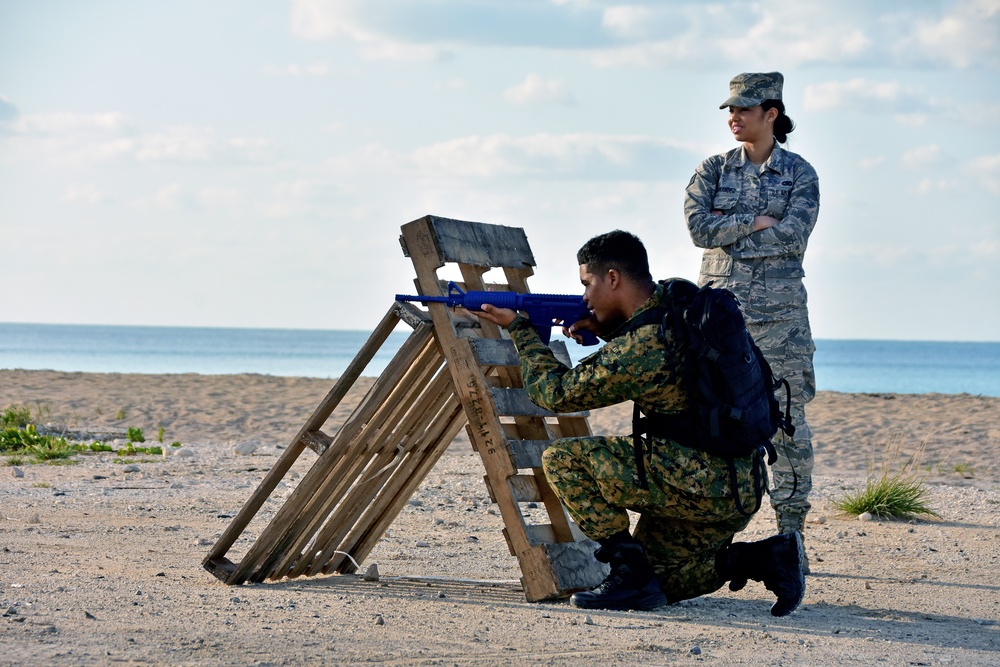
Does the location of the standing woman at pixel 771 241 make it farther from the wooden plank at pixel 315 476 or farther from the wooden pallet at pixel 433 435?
the wooden plank at pixel 315 476

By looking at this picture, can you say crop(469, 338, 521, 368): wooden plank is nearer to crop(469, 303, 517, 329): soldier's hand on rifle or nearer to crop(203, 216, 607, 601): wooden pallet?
crop(203, 216, 607, 601): wooden pallet

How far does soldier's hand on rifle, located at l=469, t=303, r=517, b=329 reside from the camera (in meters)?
4.62

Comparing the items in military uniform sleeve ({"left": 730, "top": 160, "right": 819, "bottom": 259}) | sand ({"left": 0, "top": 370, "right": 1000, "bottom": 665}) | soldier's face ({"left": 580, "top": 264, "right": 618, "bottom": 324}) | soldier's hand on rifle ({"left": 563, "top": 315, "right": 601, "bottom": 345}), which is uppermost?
military uniform sleeve ({"left": 730, "top": 160, "right": 819, "bottom": 259})

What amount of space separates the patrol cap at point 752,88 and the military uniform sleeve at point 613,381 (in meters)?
1.83

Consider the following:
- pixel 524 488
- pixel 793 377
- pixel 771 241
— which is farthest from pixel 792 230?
pixel 524 488

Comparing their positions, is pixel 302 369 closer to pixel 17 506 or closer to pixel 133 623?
pixel 17 506

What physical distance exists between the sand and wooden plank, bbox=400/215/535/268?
1477mm

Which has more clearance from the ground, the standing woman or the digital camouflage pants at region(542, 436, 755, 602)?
the standing woman

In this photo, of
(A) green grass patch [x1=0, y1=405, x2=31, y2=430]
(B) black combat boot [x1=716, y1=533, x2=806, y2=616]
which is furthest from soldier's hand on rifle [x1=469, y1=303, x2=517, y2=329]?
(A) green grass patch [x1=0, y1=405, x2=31, y2=430]

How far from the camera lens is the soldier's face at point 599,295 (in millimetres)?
4438

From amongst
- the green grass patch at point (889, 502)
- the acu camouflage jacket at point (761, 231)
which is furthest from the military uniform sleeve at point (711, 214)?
the green grass patch at point (889, 502)

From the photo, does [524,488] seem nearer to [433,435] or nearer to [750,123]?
[433,435]

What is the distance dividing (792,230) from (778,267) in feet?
0.65

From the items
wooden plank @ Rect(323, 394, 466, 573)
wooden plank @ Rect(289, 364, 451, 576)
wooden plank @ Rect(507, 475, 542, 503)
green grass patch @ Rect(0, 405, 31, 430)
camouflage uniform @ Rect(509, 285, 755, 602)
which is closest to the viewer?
camouflage uniform @ Rect(509, 285, 755, 602)
